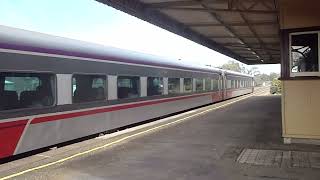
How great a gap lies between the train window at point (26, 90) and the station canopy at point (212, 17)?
5143 millimetres

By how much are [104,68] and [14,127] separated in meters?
4.30

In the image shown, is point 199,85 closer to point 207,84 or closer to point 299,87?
Result: point 207,84

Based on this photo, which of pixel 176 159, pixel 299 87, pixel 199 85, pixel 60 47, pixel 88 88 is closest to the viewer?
pixel 176 159

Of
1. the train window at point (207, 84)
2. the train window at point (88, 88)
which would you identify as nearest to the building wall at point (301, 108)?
the train window at point (88, 88)

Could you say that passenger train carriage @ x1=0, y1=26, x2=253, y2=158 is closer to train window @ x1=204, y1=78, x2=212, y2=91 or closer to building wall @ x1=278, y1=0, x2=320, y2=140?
building wall @ x1=278, y1=0, x2=320, y2=140

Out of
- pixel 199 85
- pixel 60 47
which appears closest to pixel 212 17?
pixel 199 85

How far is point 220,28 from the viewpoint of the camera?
21953 mm

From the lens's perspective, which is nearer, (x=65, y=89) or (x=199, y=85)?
(x=65, y=89)

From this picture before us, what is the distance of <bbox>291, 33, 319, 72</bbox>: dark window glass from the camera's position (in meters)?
9.76

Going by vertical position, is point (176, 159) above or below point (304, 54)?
below

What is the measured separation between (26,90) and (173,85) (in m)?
11.1

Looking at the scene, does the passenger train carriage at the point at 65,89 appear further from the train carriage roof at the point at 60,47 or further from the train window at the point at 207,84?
the train window at the point at 207,84

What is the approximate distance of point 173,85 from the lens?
1952cm

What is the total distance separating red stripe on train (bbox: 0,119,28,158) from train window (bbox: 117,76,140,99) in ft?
16.4
